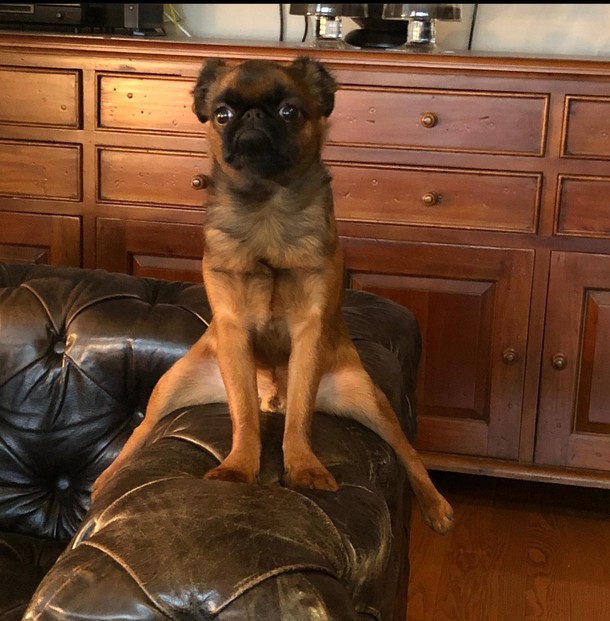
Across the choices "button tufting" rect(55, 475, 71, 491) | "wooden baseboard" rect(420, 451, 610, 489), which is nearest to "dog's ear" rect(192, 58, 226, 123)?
"button tufting" rect(55, 475, 71, 491)

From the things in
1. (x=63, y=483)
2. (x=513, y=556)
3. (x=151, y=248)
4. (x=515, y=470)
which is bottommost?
(x=513, y=556)

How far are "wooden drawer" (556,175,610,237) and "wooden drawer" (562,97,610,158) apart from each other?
6 cm

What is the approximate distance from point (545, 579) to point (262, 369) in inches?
41.7

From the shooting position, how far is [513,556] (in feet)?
7.55

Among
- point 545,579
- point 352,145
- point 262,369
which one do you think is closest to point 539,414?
point 545,579

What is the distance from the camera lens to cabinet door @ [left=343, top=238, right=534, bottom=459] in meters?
2.31

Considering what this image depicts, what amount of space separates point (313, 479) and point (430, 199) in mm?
1316

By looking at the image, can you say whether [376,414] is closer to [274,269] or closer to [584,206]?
[274,269]

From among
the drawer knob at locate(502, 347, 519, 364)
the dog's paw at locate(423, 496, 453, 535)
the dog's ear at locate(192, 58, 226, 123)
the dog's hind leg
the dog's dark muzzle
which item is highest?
the dog's ear at locate(192, 58, 226, 123)

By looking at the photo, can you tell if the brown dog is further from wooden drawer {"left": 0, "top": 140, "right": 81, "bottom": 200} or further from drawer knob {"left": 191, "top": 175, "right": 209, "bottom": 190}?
wooden drawer {"left": 0, "top": 140, "right": 81, "bottom": 200}

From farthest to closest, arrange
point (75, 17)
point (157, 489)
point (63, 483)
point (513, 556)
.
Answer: point (75, 17) → point (513, 556) → point (63, 483) → point (157, 489)

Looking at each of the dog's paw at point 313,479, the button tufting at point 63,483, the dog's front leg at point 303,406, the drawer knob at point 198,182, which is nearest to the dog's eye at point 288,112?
the dog's front leg at point 303,406

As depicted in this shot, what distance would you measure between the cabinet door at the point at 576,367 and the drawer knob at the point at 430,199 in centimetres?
31

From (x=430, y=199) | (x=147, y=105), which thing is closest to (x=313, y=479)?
(x=430, y=199)
